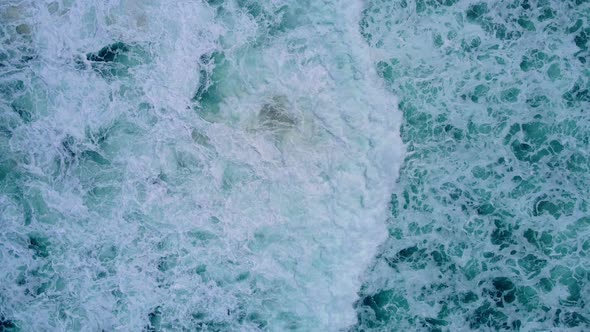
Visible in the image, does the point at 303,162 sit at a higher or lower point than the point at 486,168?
lower

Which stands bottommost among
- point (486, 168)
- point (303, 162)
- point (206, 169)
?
point (206, 169)

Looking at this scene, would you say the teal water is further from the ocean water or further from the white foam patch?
the white foam patch

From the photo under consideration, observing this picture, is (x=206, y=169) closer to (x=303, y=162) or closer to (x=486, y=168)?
(x=303, y=162)

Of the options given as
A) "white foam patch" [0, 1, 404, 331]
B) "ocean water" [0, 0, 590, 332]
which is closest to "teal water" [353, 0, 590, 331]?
"ocean water" [0, 0, 590, 332]

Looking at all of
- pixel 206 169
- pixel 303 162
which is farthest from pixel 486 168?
pixel 206 169

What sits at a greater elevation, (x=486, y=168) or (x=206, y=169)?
(x=486, y=168)

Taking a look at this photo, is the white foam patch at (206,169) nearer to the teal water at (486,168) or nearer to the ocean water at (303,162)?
the ocean water at (303,162)

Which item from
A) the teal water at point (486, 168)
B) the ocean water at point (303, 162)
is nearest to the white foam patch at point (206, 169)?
the ocean water at point (303, 162)

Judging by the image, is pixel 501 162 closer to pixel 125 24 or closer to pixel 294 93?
pixel 294 93
